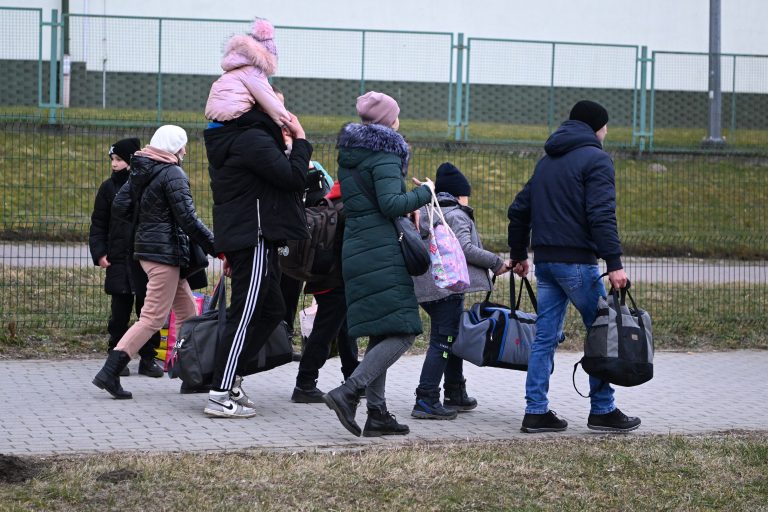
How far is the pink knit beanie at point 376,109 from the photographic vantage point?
6.43 m

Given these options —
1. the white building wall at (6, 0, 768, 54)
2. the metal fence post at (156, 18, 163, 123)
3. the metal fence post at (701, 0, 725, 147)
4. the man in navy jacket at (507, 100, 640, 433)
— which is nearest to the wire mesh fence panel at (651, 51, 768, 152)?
the metal fence post at (701, 0, 725, 147)

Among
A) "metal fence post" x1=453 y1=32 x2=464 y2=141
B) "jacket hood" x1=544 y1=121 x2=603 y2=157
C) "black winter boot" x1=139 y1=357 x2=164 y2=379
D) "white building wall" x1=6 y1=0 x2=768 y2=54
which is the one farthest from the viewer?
"white building wall" x1=6 y1=0 x2=768 y2=54

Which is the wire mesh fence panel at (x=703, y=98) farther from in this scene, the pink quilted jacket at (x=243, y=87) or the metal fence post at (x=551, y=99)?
the pink quilted jacket at (x=243, y=87)

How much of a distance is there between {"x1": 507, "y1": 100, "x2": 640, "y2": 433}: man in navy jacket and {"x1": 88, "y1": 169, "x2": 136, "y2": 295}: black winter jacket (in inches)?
109

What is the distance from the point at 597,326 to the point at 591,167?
86cm

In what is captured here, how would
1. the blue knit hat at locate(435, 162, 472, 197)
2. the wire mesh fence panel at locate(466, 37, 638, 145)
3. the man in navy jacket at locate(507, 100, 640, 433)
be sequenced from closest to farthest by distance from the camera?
1. the man in navy jacket at locate(507, 100, 640, 433)
2. the blue knit hat at locate(435, 162, 472, 197)
3. the wire mesh fence panel at locate(466, 37, 638, 145)

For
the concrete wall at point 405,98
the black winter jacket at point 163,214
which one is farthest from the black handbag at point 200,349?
the concrete wall at point 405,98

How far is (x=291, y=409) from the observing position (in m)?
7.12

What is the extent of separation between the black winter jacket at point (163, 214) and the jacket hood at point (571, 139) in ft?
7.08

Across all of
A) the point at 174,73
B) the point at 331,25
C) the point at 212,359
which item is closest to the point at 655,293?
the point at 212,359

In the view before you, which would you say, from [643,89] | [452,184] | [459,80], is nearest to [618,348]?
[452,184]

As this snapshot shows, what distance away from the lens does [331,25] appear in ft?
83.8

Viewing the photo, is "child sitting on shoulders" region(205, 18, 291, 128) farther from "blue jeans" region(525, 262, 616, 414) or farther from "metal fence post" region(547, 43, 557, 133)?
"metal fence post" region(547, 43, 557, 133)

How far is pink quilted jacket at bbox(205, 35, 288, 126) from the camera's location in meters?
6.61
